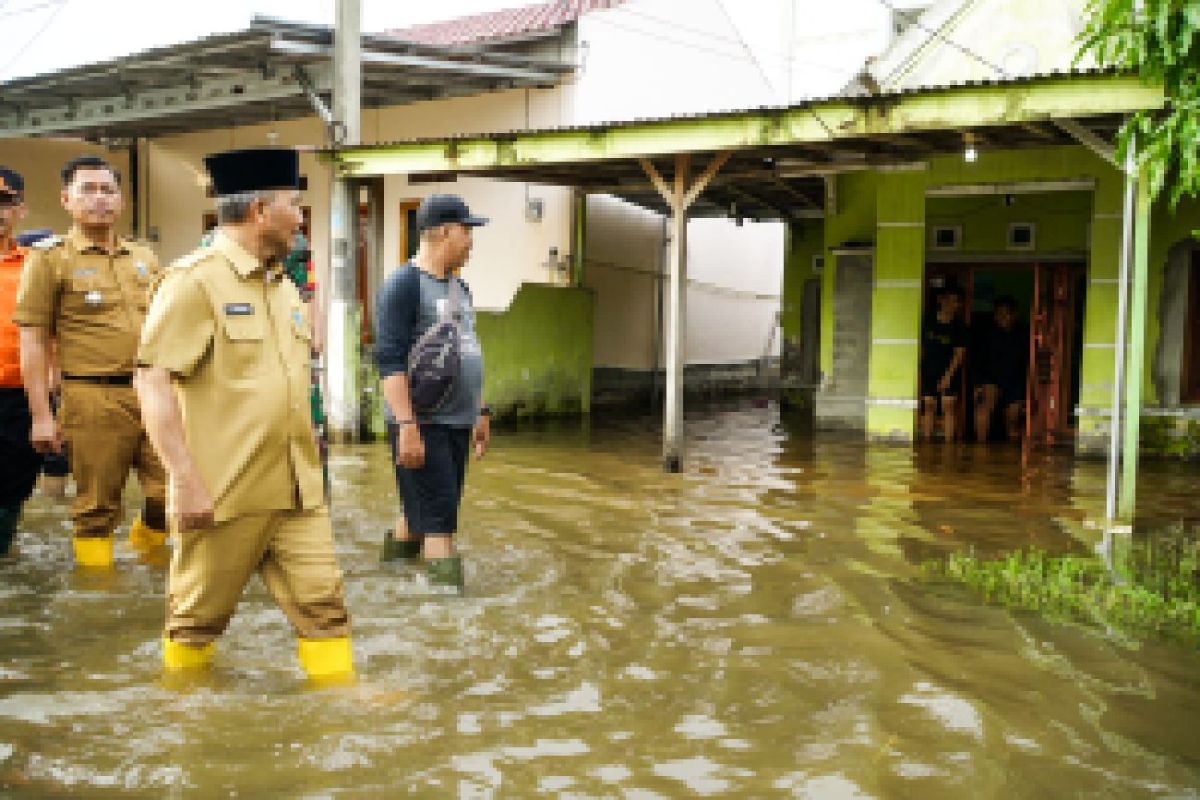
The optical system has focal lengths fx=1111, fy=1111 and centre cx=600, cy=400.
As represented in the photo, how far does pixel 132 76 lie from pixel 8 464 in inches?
487

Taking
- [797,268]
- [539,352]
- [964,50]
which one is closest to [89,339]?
[539,352]

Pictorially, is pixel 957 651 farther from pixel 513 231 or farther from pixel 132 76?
pixel 132 76

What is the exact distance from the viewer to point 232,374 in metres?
3.68

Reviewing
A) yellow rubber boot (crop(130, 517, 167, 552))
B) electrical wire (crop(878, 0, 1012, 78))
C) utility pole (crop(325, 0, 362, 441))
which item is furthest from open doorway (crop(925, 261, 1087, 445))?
yellow rubber boot (crop(130, 517, 167, 552))

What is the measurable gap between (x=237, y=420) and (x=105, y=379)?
2.22 metres

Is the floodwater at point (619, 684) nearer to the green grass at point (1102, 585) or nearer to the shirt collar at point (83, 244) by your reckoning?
the green grass at point (1102, 585)

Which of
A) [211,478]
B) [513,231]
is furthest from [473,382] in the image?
[513,231]

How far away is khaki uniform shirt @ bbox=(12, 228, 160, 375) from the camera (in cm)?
531

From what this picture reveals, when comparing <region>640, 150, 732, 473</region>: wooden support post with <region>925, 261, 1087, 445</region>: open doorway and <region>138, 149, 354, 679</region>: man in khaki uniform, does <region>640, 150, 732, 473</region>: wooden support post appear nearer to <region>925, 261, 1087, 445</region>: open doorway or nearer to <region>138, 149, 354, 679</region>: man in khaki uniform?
<region>925, 261, 1087, 445</region>: open doorway

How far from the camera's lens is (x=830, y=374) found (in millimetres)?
14727

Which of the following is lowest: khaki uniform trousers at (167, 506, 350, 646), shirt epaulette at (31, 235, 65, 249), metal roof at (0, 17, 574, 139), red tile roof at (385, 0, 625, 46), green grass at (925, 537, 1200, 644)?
green grass at (925, 537, 1200, 644)

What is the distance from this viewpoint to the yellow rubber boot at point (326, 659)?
3.95 m

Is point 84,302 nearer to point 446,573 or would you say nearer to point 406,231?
point 446,573

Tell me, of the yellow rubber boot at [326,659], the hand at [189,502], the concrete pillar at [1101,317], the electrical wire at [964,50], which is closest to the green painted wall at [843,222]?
→ the electrical wire at [964,50]
